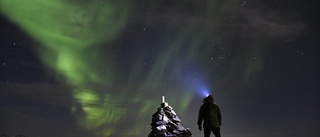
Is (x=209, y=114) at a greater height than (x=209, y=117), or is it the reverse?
(x=209, y=114)

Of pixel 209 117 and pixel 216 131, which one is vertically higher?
pixel 209 117

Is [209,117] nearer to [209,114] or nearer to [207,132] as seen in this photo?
[209,114]

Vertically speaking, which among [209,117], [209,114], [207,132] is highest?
[209,114]

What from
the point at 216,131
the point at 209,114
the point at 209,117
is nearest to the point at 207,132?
the point at 216,131

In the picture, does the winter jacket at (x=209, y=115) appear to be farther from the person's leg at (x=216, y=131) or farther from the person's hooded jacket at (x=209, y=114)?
the person's leg at (x=216, y=131)

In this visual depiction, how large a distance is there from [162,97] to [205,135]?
380 inches

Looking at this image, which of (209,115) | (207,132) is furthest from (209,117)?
(207,132)

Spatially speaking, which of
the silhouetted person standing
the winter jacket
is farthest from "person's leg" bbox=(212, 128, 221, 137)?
the winter jacket

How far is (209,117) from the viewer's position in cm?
1210

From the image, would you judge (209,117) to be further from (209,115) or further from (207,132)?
(207,132)

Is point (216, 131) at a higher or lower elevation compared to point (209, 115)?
lower

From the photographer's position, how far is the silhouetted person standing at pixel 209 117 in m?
12.1

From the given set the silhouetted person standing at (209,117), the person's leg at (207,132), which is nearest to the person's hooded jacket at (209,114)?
the silhouetted person standing at (209,117)

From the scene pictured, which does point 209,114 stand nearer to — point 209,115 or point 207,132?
point 209,115
